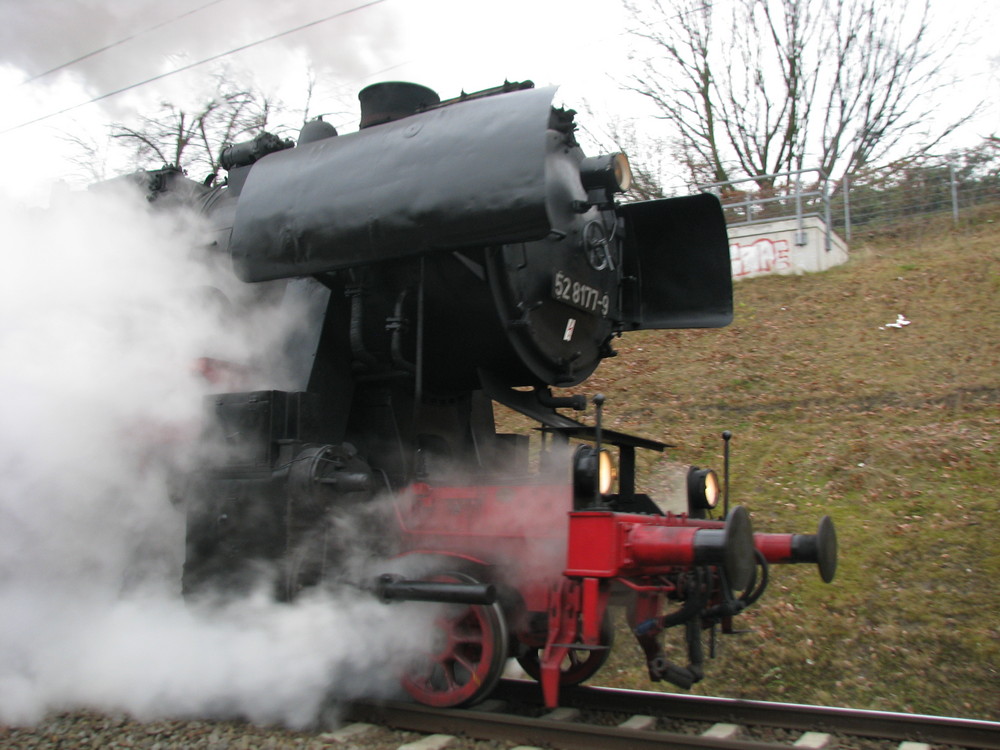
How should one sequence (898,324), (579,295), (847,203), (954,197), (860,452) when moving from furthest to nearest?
(847,203)
(954,197)
(898,324)
(860,452)
(579,295)

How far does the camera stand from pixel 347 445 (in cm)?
405

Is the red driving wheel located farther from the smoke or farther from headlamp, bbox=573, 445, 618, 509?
headlamp, bbox=573, 445, 618, 509

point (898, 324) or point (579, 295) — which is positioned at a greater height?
point (898, 324)

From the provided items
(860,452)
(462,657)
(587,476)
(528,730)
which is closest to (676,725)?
(528,730)

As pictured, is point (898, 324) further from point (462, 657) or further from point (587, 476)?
point (462, 657)

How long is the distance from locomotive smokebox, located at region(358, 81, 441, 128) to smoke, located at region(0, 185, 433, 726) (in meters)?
1.20

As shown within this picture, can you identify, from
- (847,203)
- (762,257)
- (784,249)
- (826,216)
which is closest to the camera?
(784,249)

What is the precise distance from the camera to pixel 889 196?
15.2m

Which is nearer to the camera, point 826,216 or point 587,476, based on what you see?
point 587,476

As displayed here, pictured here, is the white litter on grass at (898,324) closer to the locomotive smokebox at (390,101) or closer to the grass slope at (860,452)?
the grass slope at (860,452)

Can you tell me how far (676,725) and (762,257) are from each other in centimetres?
996

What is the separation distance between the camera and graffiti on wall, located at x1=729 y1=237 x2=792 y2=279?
41.0 ft

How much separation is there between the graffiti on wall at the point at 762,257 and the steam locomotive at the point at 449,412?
8.62 metres

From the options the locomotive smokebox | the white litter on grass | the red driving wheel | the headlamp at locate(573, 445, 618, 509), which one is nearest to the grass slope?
the white litter on grass
